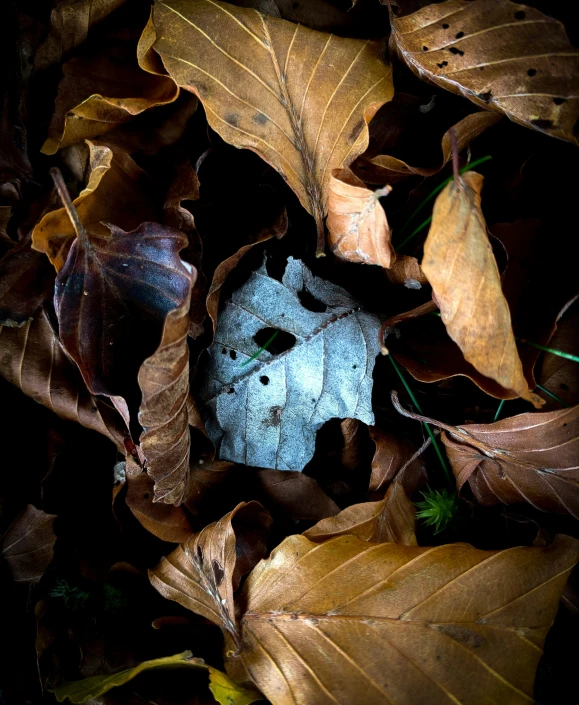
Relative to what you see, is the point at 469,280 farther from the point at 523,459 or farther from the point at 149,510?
the point at 149,510

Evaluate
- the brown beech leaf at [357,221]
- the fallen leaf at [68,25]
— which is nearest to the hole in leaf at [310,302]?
the brown beech leaf at [357,221]

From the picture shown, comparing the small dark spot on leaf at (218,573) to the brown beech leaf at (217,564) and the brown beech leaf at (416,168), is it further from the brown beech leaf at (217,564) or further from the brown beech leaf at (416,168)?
the brown beech leaf at (416,168)

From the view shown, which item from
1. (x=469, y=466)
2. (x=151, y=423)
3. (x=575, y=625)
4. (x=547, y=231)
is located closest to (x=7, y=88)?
(x=151, y=423)

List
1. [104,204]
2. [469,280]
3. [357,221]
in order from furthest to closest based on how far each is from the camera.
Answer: [104,204] → [357,221] → [469,280]

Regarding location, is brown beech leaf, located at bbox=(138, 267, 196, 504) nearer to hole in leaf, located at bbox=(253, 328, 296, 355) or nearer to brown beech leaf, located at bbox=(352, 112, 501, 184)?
hole in leaf, located at bbox=(253, 328, 296, 355)

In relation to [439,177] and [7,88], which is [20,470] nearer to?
[7,88]

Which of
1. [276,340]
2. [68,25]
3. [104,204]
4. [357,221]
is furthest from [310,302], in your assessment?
[68,25]

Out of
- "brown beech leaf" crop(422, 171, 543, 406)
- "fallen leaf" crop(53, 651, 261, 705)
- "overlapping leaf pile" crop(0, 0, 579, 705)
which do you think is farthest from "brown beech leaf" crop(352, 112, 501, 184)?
"fallen leaf" crop(53, 651, 261, 705)
